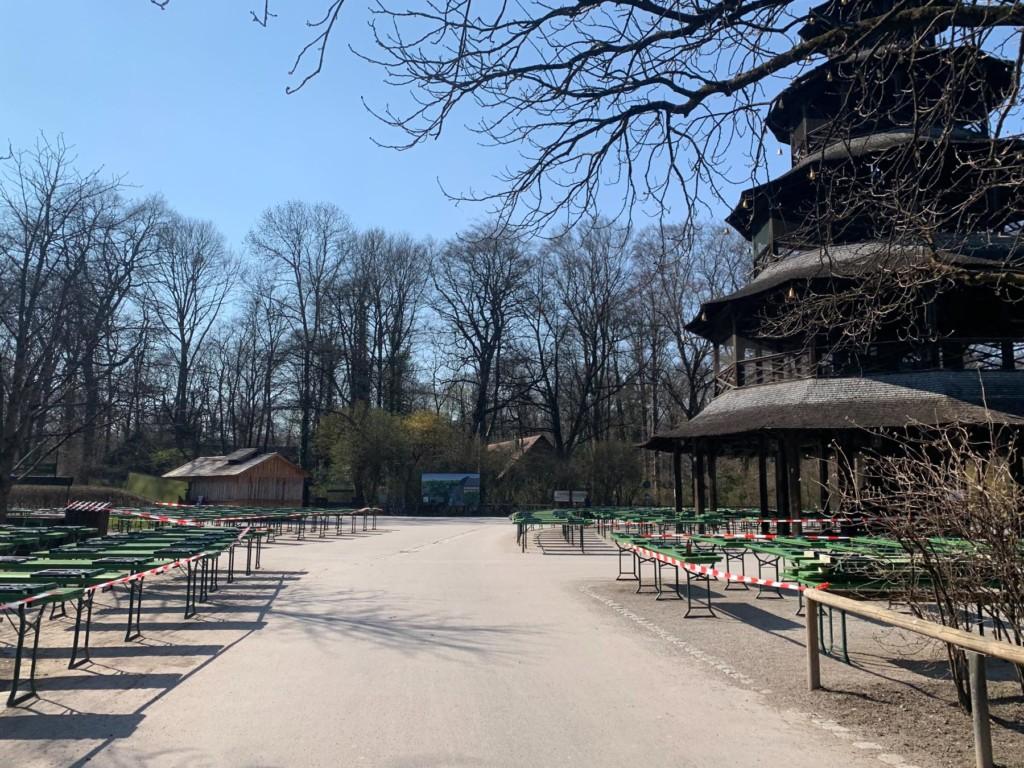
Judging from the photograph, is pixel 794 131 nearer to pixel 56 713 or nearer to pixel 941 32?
pixel 941 32

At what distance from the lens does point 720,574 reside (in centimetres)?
998

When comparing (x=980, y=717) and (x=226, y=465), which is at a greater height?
(x=226, y=465)

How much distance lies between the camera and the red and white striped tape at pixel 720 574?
8.12 m

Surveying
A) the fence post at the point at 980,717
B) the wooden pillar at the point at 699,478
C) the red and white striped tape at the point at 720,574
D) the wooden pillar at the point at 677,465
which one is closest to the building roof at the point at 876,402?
the wooden pillar at the point at 699,478

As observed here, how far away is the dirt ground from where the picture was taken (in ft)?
17.2

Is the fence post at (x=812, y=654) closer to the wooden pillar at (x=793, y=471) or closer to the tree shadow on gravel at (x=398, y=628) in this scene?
the tree shadow on gravel at (x=398, y=628)

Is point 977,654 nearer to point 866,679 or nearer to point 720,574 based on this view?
point 866,679

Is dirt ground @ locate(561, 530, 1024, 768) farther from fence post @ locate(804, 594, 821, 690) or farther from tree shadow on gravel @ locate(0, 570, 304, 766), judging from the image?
tree shadow on gravel @ locate(0, 570, 304, 766)

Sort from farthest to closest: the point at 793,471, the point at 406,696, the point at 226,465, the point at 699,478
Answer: the point at 226,465
the point at 699,478
the point at 793,471
the point at 406,696

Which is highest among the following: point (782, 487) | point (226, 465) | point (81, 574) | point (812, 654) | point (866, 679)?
point (226, 465)

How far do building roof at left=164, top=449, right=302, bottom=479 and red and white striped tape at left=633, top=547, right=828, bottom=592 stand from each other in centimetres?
3525

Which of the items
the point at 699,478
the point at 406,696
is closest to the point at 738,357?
the point at 699,478

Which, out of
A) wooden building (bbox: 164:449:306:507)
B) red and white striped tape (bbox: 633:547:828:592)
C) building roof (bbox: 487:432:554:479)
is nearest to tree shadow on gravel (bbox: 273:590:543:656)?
red and white striped tape (bbox: 633:547:828:592)

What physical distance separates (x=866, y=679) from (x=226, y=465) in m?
43.7
